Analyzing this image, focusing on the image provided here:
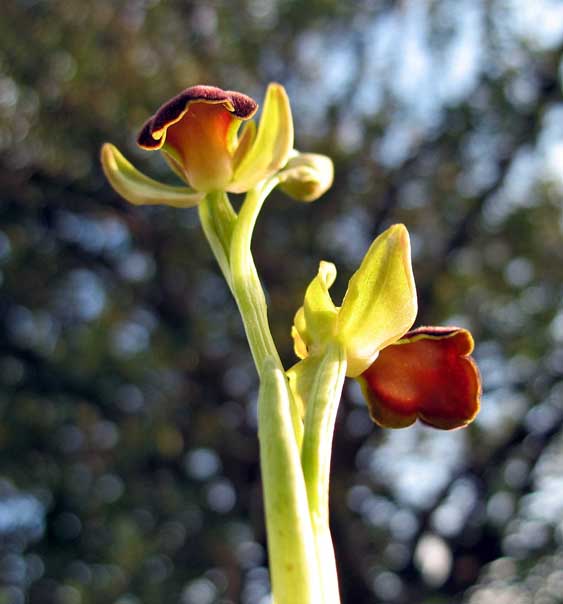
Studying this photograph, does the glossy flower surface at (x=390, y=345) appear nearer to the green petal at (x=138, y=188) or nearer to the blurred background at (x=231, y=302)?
the green petal at (x=138, y=188)

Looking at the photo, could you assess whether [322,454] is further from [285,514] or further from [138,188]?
[138,188]

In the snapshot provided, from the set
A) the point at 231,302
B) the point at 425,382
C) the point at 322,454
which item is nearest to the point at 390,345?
the point at 425,382

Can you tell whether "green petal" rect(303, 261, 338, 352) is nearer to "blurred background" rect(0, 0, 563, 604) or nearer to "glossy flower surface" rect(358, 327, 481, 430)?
"glossy flower surface" rect(358, 327, 481, 430)

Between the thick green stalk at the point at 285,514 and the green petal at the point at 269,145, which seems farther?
the green petal at the point at 269,145

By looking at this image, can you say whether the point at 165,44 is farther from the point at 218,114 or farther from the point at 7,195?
the point at 218,114

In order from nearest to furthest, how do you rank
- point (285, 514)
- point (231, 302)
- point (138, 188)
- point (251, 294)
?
point (285, 514) → point (251, 294) → point (138, 188) → point (231, 302)

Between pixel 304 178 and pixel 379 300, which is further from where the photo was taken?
pixel 304 178

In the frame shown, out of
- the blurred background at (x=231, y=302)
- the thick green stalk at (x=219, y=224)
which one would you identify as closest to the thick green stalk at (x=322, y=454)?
the thick green stalk at (x=219, y=224)

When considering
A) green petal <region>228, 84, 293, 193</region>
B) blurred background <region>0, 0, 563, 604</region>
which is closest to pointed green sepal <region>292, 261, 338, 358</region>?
green petal <region>228, 84, 293, 193</region>
